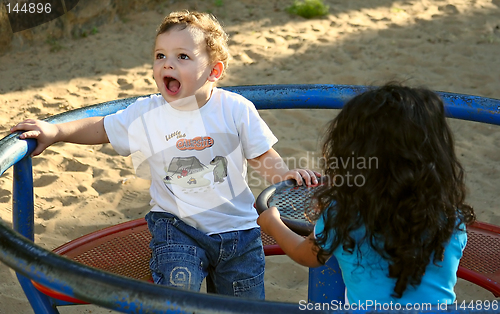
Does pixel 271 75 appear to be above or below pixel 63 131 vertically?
below

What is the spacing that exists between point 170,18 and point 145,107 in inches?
9.9

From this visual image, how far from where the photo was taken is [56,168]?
305cm

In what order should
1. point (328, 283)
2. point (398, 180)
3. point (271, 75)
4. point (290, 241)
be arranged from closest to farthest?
1. point (398, 180)
2. point (290, 241)
3. point (328, 283)
4. point (271, 75)

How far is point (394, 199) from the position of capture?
112 cm

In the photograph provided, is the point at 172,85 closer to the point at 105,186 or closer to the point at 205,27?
the point at 205,27

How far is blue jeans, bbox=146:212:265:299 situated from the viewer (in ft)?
4.91

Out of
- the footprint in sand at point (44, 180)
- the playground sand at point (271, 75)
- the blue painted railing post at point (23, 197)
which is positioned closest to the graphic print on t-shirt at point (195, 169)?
the blue painted railing post at point (23, 197)

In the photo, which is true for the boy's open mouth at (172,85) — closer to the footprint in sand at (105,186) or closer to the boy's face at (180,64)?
the boy's face at (180,64)

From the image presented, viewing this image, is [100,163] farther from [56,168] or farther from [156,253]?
[156,253]

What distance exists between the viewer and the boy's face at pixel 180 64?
1590 mm

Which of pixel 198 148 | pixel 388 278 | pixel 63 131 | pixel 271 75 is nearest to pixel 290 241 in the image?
pixel 388 278

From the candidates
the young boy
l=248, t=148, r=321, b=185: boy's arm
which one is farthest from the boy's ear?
l=248, t=148, r=321, b=185: boy's arm

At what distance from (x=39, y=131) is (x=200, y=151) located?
0.42 meters

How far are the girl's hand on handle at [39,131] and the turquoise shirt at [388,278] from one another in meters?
0.78
